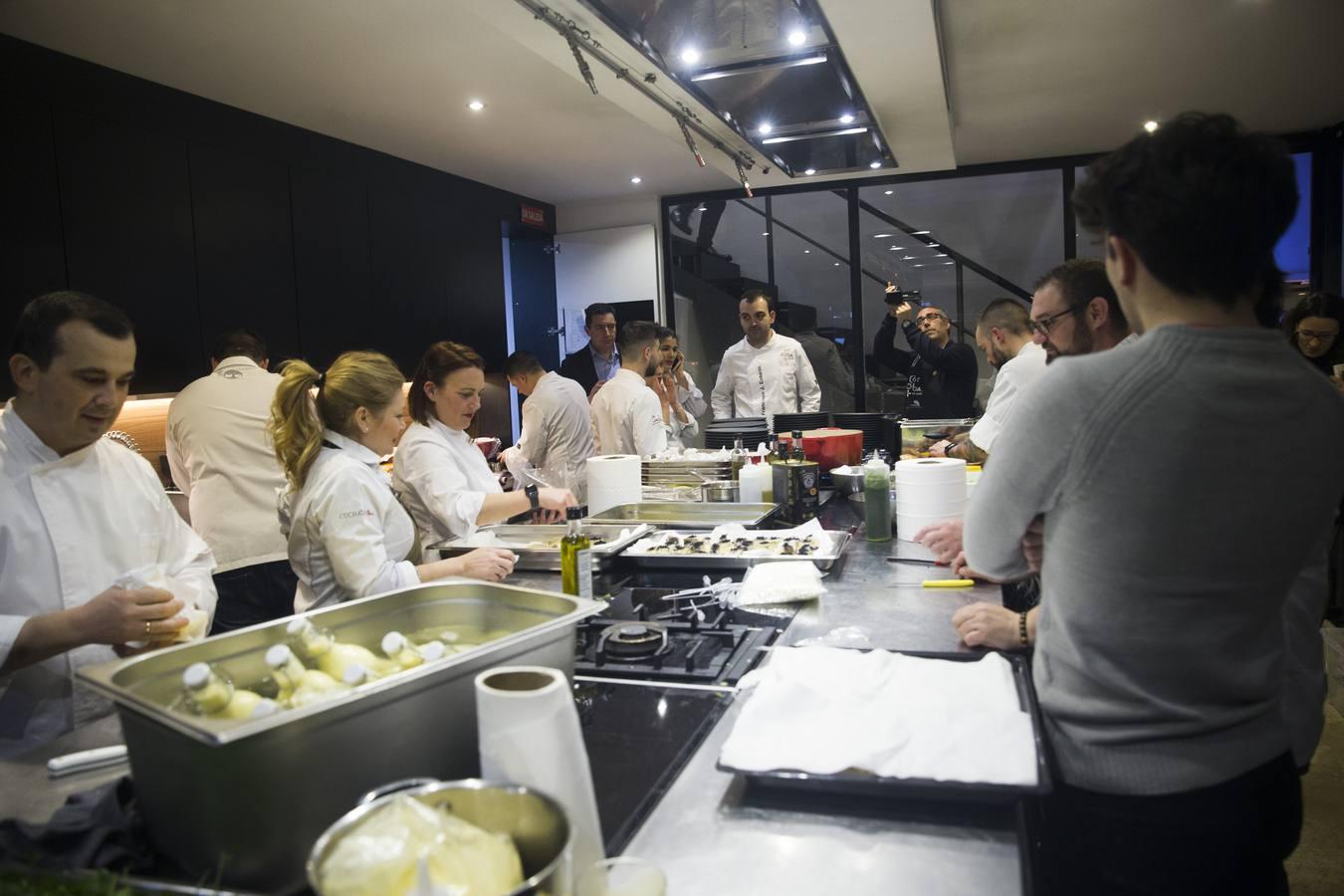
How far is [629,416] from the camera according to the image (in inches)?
176

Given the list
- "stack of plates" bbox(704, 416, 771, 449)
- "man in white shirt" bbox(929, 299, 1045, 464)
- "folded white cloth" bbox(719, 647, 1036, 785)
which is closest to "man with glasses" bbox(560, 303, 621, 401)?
"stack of plates" bbox(704, 416, 771, 449)

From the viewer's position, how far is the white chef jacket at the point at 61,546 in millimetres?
1746

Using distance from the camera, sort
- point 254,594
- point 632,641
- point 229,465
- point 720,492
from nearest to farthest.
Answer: point 632,641
point 720,492
point 254,594
point 229,465

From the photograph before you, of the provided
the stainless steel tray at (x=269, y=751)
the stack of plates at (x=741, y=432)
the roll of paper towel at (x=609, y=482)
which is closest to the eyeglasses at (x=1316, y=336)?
the stack of plates at (x=741, y=432)

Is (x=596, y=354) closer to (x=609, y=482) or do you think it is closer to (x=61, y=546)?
(x=609, y=482)

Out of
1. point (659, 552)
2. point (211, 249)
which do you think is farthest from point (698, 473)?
point (211, 249)

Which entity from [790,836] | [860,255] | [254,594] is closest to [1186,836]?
[790,836]

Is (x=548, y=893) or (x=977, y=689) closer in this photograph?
(x=548, y=893)

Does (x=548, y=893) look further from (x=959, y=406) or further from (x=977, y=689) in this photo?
(x=959, y=406)

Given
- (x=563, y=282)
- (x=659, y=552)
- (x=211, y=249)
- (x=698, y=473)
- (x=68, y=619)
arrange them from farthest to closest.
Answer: (x=563, y=282) < (x=211, y=249) < (x=698, y=473) < (x=659, y=552) < (x=68, y=619)

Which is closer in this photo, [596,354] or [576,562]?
[576,562]

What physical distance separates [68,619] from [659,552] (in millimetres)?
1358

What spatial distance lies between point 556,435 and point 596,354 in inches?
83.3

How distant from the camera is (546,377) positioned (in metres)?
4.68
